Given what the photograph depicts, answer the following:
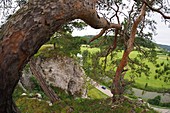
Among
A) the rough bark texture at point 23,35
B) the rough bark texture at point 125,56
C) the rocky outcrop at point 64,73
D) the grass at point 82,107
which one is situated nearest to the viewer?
the rough bark texture at point 23,35

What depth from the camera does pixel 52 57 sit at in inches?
503

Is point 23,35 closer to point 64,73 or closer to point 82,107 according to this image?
point 82,107

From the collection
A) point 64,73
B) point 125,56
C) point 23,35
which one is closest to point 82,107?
point 125,56

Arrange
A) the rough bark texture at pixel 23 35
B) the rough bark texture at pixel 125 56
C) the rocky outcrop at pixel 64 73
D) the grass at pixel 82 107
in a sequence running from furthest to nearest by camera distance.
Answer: the rocky outcrop at pixel 64 73 < the grass at pixel 82 107 < the rough bark texture at pixel 125 56 < the rough bark texture at pixel 23 35

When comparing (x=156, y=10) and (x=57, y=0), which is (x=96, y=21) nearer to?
(x=57, y=0)

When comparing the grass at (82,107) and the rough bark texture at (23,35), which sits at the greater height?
the rough bark texture at (23,35)

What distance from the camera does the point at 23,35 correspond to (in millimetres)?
1767

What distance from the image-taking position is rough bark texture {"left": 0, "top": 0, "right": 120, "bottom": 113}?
1732 millimetres

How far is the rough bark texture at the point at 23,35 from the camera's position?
1732mm

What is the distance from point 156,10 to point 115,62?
2.42 metres

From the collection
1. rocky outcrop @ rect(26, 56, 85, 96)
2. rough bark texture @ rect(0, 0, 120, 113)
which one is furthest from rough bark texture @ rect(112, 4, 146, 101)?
rocky outcrop @ rect(26, 56, 85, 96)

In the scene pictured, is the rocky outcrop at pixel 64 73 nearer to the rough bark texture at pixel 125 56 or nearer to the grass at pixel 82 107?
the grass at pixel 82 107

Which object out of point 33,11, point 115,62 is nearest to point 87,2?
point 33,11

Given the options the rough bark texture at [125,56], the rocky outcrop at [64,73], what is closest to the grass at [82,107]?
the rough bark texture at [125,56]
